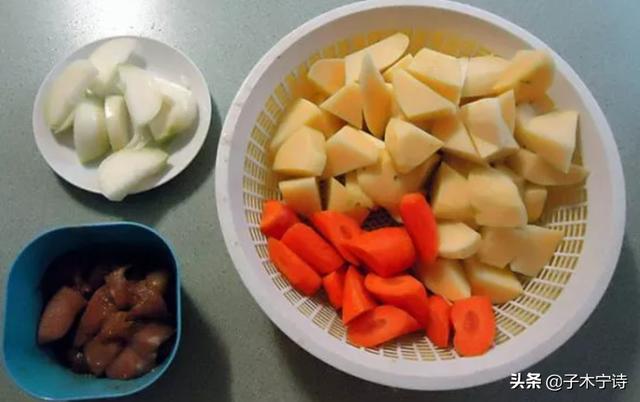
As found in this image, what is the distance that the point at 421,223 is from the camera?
2.60 ft

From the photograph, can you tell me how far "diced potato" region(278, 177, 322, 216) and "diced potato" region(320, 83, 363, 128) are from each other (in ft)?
0.33

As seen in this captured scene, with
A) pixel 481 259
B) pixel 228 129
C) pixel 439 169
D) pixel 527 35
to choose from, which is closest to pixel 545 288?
pixel 481 259

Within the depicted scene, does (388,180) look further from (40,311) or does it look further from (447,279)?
(40,311)

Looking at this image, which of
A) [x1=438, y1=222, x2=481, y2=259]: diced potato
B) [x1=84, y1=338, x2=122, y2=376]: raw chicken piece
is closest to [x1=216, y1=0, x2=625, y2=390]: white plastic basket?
[x1=438, y1=222, x2=481, y2=259]: diced potato

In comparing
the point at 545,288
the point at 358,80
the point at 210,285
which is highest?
the point at 358,80

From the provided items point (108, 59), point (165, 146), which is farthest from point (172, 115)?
point (108, 59)

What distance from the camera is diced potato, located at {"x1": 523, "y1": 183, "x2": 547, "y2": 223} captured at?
2.73 ft

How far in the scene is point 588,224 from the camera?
812mm

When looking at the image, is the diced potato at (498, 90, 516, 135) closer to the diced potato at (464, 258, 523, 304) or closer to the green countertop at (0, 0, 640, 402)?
the diced potato at (464, 258, 523, 304)

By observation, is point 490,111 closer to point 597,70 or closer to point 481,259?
point 481,259

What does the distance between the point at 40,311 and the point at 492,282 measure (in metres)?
0.63

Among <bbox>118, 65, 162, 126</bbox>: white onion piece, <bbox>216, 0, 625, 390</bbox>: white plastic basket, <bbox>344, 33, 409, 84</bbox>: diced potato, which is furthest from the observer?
<bbox>118, 65, 162, 126</bbox>: white onion piece

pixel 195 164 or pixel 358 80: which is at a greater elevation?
pixel 358 80

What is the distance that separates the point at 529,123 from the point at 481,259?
0.20 meters
